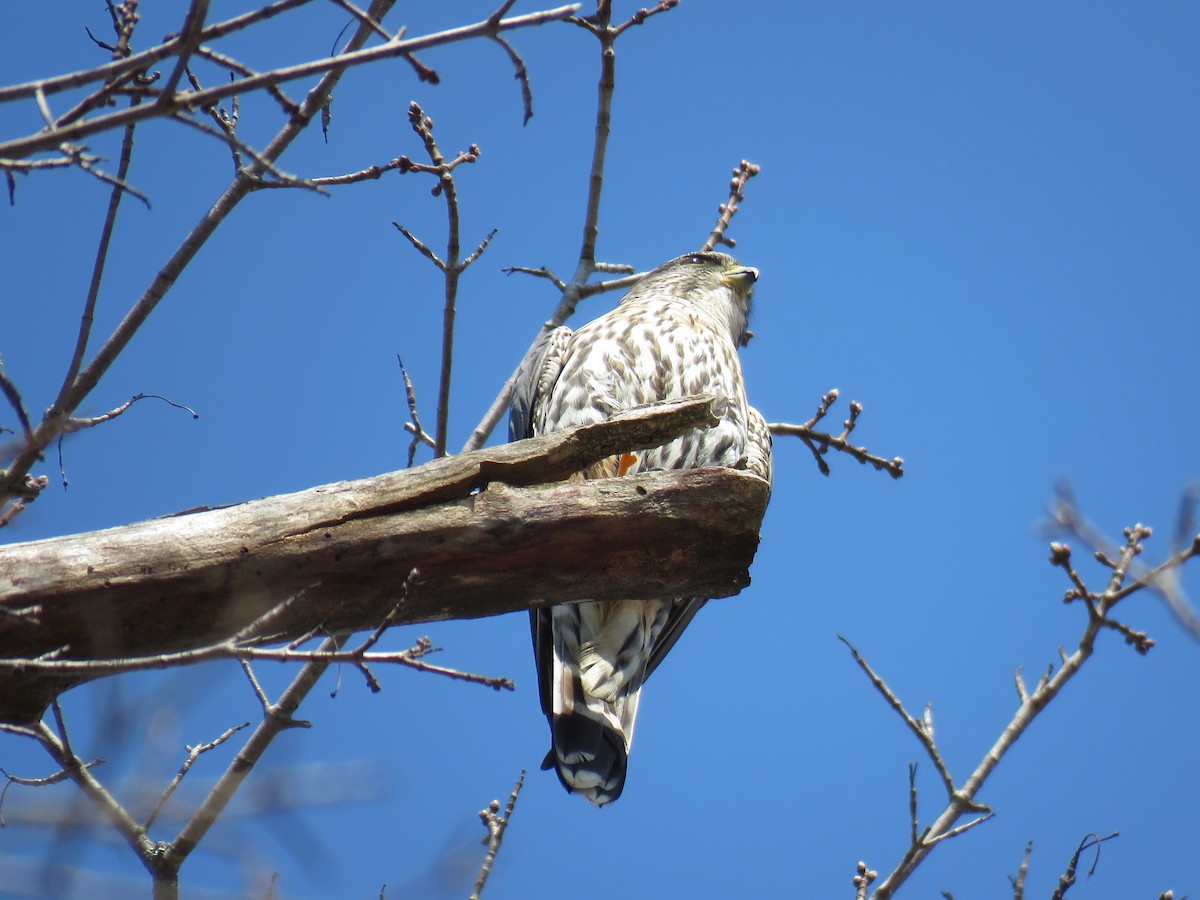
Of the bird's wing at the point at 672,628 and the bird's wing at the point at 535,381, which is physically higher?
the bird's wing at the point at 535,381

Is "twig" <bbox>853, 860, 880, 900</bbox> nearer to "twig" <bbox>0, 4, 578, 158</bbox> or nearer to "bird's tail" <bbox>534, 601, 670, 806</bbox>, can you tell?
"bird's tail" <bbox>534, 601, 670, 806</bbox>

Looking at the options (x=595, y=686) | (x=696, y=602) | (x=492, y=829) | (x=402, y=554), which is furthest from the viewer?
(x=696, y=602)

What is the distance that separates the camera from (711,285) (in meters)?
6.16

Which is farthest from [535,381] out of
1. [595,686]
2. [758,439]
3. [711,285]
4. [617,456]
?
[711,285]

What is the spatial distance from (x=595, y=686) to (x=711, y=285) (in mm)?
2741

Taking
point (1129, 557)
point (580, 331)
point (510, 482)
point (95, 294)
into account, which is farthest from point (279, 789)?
point (580, 331)

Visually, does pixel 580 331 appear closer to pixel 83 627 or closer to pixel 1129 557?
pixel 1129 557

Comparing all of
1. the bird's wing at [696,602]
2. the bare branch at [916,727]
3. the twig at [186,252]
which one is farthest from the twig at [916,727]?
the twig at [186,252]

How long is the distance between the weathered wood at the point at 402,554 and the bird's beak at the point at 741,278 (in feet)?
10.7

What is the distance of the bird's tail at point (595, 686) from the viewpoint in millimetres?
3898

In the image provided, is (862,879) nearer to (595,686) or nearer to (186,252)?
(595,686)

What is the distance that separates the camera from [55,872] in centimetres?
140

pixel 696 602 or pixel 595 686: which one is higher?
pixel 696 602

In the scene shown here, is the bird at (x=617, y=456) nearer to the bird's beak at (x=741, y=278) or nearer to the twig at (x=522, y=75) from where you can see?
the bird's beak at (x=741, y=278)
